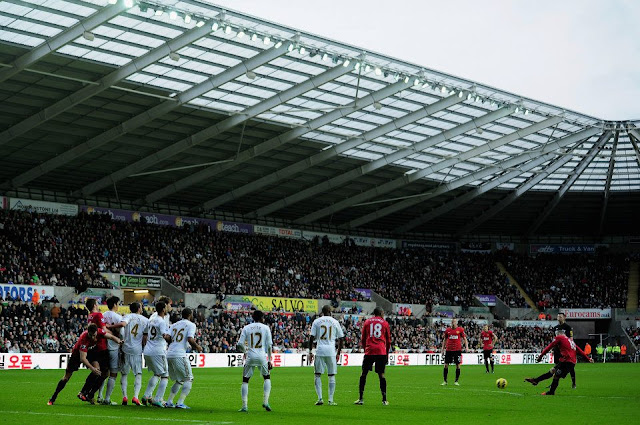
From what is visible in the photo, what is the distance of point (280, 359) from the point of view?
4834cm

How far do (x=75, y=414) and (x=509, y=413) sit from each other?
851cm

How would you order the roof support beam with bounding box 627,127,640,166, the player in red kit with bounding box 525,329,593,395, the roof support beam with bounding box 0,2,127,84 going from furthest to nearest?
the roof support beam with bounding box 627,127,640,166 → the roof support beam with bounding box 0,2,127,84 → the player in red kit with bounding box 525,329,593,395

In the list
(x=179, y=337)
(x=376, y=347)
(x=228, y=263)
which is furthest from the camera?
(x=228, y=263)

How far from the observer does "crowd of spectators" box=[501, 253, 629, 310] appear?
3174 inches

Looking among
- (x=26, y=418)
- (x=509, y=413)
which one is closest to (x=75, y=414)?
(x=26, y=418)

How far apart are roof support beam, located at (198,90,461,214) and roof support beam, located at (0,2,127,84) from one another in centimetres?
2087

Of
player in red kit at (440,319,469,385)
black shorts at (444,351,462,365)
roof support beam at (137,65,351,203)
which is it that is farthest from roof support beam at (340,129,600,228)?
black shorts at (444,351,462,365)

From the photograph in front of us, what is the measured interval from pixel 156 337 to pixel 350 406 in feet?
15.2

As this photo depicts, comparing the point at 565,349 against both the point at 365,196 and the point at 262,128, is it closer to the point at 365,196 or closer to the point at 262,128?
the point at 262,128

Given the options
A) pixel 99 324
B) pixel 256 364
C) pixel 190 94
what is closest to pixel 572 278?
pixel 190 94

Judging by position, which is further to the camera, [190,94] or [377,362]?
[190,94]

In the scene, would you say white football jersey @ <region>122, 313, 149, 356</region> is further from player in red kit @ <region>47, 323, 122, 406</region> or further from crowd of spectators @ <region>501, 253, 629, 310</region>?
crowd of spectators @ <region>501, 253, 629, 310</region>

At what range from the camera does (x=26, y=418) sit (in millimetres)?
15289

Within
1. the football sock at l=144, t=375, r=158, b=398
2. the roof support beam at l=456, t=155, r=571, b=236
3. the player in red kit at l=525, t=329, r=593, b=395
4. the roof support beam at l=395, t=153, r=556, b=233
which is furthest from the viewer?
the roof support beam at l=456, t=155, r=571, b=236
